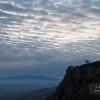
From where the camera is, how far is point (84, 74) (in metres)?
66.4

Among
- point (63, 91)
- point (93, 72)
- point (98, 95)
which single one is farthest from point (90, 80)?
point (63, 91)

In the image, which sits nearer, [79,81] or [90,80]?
[90,80]

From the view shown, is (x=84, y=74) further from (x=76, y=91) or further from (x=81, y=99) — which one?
(x=81, y=99)

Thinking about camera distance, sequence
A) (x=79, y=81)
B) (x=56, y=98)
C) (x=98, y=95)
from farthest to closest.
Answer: (x=56, y=98) → (x=79, y=81) → (x=98, y=95)

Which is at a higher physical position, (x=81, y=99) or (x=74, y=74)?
(x=74, y=74)

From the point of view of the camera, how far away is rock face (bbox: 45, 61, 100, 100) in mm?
56062

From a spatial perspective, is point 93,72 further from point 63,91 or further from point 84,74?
point 63,91

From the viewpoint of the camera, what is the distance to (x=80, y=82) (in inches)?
2564

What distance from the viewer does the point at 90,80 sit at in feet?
195

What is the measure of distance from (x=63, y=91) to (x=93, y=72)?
1386 centimetres

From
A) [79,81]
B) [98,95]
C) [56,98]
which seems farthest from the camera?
[56,98]

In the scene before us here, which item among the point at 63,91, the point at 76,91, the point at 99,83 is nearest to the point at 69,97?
the point at 76,91

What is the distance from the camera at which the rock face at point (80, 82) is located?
56062 millimetres

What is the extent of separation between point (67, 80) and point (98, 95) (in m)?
22.9
